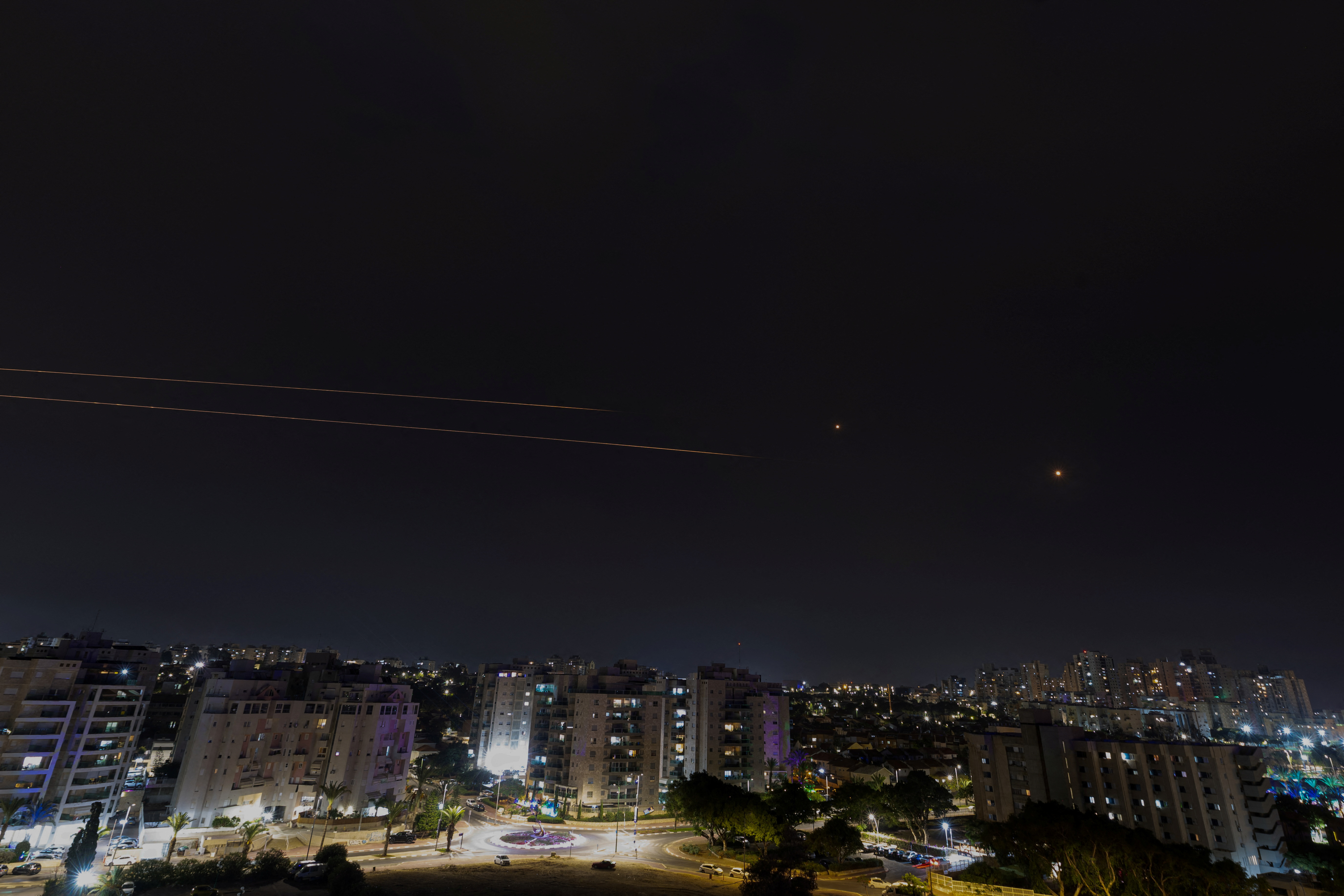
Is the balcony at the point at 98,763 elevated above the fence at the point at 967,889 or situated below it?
above

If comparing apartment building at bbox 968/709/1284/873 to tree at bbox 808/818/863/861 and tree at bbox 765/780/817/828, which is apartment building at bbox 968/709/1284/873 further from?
tree at bbox 765/780/817/828

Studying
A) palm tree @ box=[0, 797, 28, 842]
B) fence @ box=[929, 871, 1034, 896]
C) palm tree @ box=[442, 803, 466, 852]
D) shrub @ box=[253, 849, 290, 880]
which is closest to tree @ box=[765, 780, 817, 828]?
fence @ box=[929, 871, 1034, 896]

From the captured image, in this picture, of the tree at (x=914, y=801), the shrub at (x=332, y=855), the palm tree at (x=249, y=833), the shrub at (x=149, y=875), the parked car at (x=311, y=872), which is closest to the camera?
the shrub at (x=149, y=875)

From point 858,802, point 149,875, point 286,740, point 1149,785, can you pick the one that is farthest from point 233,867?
point 1149,785

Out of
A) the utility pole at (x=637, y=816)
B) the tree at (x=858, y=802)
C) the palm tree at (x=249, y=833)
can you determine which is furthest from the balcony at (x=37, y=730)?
the tree at (x=858, y=802)

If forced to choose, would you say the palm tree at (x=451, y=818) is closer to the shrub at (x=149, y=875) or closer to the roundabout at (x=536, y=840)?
the roundabout at (x=536, y=840)

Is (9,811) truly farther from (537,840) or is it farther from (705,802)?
(705,802)
